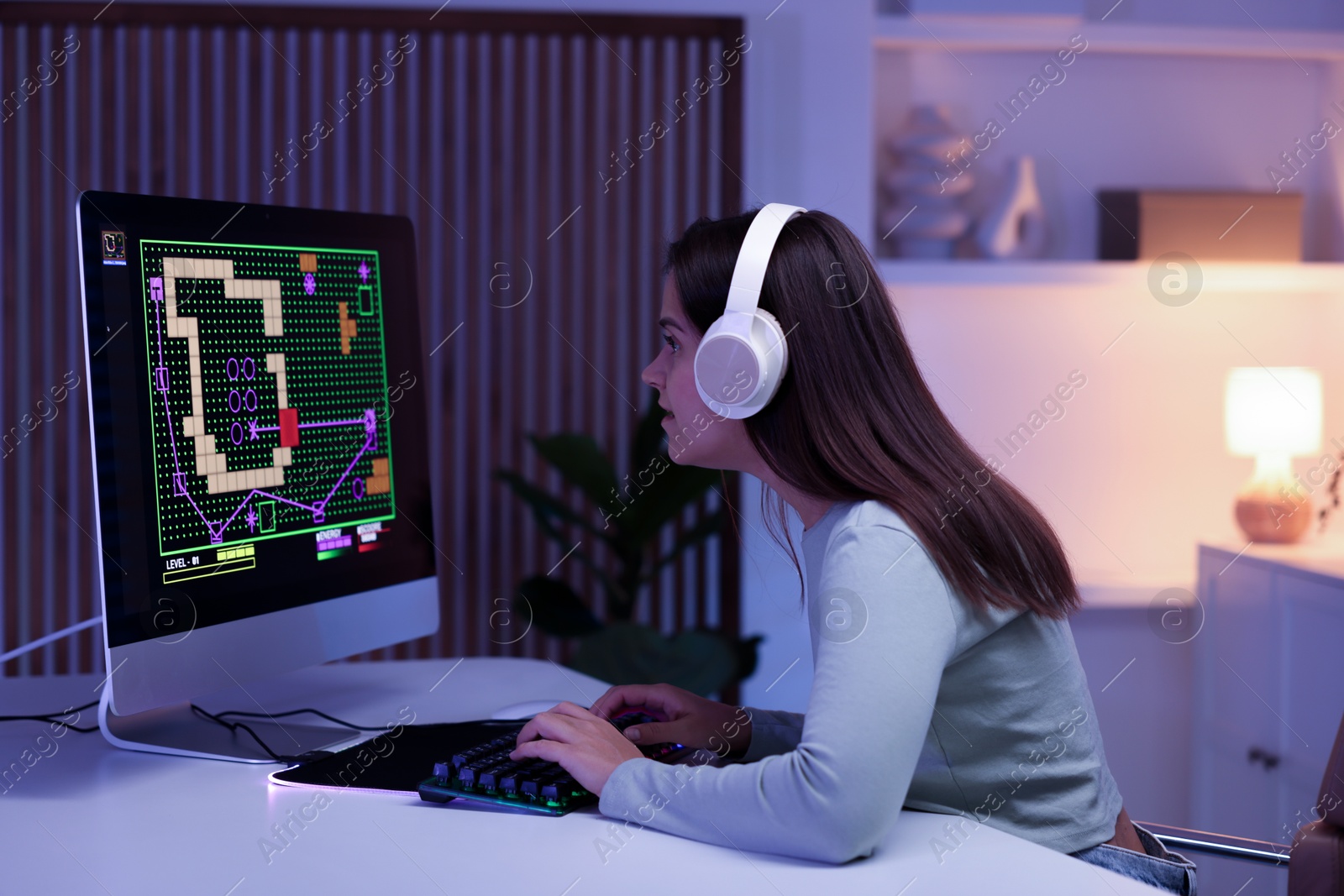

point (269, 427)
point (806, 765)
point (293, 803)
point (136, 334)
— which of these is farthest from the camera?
point (269, 427)

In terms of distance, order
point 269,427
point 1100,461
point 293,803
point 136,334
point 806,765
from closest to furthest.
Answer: point 806,765 → point 293,803 → point 136,334 → point 269,427 → point 1100,461

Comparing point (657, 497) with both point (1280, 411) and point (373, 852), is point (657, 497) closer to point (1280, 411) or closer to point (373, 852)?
point (1280, 411)

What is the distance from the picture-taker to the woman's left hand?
41.9 inches

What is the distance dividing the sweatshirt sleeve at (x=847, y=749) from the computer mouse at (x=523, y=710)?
38cm

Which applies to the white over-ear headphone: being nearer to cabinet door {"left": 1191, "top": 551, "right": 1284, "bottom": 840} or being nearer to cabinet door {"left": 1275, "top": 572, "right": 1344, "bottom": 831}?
cabinet door {"left": 1275, "top": 572, "right": 1344, "bottom": 831}

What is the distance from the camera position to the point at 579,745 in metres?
1.09

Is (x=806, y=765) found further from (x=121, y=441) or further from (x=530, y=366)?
(x=530, y=366)

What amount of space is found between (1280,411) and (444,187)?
2.38m

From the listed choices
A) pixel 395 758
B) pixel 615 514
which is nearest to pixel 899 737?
pixel 395 758

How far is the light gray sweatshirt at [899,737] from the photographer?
0.94 metres

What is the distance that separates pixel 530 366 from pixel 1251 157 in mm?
2222

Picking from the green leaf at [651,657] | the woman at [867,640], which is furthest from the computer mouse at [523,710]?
the green leaf at [651,657]

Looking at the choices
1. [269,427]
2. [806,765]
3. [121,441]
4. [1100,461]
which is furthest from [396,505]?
[1100,461]

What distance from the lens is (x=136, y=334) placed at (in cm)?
120
